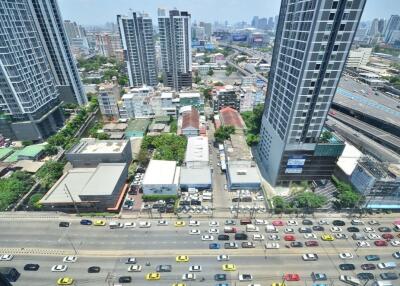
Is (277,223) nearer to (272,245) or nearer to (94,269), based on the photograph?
(272,245)

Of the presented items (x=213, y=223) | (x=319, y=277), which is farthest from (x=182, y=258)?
(x=319, y=277)

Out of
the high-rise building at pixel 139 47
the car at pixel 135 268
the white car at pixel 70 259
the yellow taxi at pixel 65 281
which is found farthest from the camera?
the high-rise building at pixel 139 47

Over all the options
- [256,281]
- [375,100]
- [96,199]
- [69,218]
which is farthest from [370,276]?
[375,100]

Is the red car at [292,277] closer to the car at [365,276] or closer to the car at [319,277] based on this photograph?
the car at [319,277]

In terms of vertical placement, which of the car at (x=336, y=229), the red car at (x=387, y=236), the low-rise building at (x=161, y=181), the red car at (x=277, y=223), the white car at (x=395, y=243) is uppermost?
the low-rise building at (x=161, y=181)

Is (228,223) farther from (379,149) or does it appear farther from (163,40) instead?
(163,40)

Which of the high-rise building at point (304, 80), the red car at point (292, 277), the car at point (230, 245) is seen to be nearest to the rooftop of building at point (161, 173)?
the car at point (230, 245)

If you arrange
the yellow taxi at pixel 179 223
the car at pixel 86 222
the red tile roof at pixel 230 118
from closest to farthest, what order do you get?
1. the yellow taxi at pixel 179 223
2. the car at pixel 86 222
3. the red tile roof at pixel 230 118
